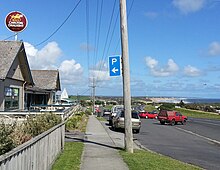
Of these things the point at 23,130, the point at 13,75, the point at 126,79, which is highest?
the point at 13,75

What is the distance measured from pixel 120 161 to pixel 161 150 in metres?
5.68

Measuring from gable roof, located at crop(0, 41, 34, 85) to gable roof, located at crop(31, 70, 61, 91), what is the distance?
1540cm

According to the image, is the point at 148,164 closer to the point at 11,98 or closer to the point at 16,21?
the point at 11,98

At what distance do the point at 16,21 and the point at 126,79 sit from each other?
17539 millimetres

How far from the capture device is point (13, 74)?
2531cm

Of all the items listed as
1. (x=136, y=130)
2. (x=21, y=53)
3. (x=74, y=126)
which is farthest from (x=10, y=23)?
(x=136, y=130)

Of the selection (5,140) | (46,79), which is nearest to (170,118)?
(46,79)

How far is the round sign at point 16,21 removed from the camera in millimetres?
28312

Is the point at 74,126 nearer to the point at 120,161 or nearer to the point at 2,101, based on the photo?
the point at 2,101

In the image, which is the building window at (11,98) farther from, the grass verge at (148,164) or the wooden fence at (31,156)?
the wooden fence at (31,156)

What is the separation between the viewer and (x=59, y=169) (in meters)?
9.52

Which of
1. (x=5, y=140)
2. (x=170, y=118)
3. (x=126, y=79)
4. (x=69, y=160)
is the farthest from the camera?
(x=170, y=118)

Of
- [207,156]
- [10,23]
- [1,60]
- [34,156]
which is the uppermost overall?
[10,23]

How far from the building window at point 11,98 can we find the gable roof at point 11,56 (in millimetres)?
1828
